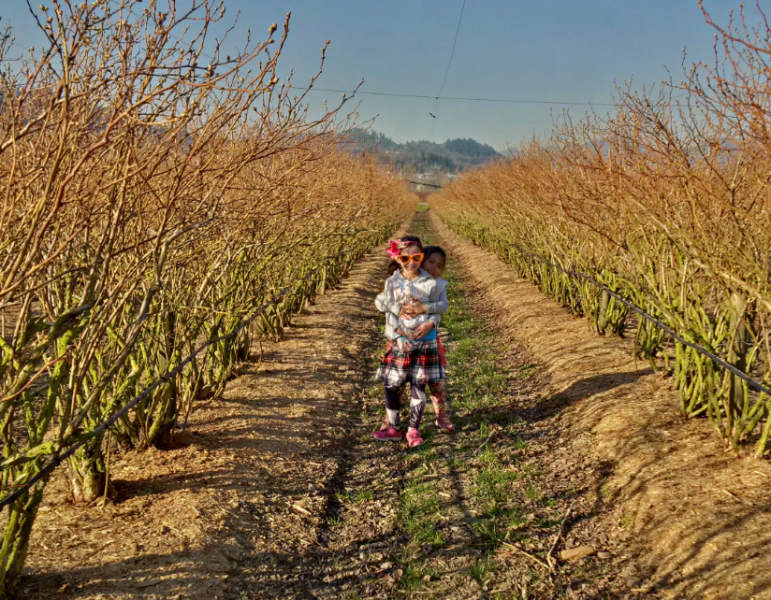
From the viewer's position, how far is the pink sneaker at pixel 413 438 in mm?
4266

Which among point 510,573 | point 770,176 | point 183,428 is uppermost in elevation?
point 770,176

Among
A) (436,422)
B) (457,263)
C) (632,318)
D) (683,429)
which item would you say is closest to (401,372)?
(436,422)

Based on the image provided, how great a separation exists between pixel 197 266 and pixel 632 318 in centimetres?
629

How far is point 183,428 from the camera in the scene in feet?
13.1

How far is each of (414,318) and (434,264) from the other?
0.40 meters

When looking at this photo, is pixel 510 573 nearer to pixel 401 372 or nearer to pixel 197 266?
pixel 401 372

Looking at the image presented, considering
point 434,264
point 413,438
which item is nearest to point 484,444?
point 413,438

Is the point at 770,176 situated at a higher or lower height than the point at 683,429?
higher

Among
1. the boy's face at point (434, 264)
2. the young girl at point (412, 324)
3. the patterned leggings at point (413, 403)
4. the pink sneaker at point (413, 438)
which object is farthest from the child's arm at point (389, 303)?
the pink sneaker at point (413, 438)

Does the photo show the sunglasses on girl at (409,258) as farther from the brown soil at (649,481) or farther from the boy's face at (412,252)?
the brown soil at (649,481)

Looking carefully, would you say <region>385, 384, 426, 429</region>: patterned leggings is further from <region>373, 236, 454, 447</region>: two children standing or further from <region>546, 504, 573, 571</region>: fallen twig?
<region>546, 504, 573, 571</region>: fallen twig

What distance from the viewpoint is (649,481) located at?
352 centimetres

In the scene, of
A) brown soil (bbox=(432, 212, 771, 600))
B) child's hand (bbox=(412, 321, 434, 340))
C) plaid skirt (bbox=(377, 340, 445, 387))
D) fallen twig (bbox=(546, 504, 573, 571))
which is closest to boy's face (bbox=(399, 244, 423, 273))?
child's hand (bbox=(412, 321, 434, 340))

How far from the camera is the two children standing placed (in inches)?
161
